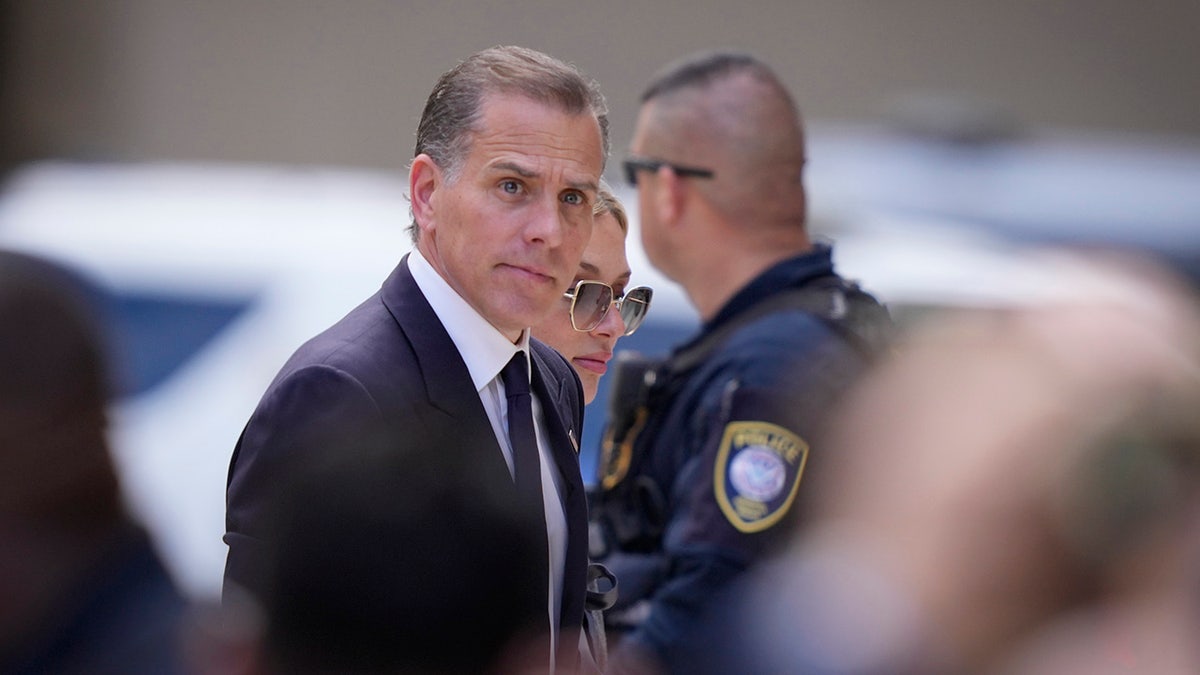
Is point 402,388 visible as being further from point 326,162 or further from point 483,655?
point 326,162

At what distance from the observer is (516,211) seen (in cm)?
153

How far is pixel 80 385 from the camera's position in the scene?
4.64ft

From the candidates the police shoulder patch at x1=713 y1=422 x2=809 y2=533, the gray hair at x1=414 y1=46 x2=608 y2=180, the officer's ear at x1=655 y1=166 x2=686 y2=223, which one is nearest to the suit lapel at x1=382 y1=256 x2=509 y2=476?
the gray hair at x1=414 y1=46 x2=608 y2=180

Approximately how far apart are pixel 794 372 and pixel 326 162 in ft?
19.9

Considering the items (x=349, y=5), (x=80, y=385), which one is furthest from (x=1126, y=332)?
(x=349, y=5)

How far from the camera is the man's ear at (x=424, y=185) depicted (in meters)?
1.54

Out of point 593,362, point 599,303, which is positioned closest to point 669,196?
point 593,362

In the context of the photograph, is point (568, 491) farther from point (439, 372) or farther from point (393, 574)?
point (393, 574)

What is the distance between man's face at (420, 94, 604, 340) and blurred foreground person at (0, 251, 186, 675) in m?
0.35

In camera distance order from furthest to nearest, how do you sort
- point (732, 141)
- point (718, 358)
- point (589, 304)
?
1. point (732, 141)
2. point (718, 358)
3. point (589, 304)

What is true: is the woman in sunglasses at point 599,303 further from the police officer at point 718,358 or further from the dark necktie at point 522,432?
the police officer at point 718,358

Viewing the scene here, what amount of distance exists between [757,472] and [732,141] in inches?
31.0

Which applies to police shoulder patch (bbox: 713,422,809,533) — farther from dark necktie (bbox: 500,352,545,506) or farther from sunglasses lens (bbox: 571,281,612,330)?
dark necktie (bbox: 500,352,545,506)

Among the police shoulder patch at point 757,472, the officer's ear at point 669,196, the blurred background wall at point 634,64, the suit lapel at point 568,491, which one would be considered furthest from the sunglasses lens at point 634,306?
the blurred background wall at point 634,64
